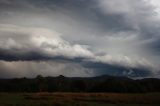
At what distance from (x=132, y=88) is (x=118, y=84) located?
26.5 ft

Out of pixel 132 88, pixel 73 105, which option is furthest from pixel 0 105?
pixel 132 88

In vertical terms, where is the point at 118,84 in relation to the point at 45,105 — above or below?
above

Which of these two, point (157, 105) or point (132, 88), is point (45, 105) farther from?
point (132, 88)

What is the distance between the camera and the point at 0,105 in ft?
217

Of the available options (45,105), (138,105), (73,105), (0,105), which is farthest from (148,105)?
(0,105)

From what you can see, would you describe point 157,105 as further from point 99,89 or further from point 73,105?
point 99,89

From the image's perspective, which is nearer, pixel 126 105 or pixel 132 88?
pixel 126 105

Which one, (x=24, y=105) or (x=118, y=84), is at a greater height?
(x=118, y=84)

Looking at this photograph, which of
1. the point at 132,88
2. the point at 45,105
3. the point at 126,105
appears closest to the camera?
the point at 45,105

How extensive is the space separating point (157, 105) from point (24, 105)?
28449mm

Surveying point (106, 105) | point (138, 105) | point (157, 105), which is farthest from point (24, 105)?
point (157, 105)

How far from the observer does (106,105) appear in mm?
73062

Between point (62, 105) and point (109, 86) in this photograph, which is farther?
point (109, 86)

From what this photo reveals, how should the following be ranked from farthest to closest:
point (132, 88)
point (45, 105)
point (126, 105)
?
point (132, 88), point (126, 105), point (45, 105)
